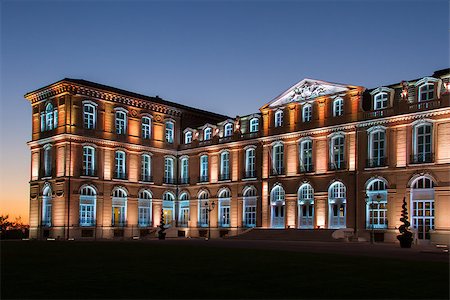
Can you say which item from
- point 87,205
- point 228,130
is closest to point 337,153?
point 228,130

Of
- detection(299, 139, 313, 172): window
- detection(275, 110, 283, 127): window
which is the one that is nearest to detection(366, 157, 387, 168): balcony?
detection(299, 139, 313, 172): window

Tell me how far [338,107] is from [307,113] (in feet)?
10.3

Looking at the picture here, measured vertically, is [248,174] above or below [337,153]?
below

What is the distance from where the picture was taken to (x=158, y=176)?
5803 centimetres

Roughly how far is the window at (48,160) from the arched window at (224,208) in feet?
52.4

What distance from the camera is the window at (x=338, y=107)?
1794 inches

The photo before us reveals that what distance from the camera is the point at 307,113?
48.1 m

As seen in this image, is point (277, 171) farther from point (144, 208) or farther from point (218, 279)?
point (218, 279)

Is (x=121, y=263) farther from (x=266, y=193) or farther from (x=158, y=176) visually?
(x=158, y=176)

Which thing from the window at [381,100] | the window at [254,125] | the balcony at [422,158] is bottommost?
the balcony at [422,158]

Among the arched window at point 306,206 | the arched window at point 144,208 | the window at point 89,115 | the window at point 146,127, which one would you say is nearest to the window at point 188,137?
the window at point 146,127

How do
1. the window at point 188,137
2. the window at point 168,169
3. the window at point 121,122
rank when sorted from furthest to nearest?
the window at point 188,137 < the window at point 168,169 < the window at point 121,122

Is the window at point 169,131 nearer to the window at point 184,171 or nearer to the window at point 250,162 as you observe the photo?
the window at point 184,171

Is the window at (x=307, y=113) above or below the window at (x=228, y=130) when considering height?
above
